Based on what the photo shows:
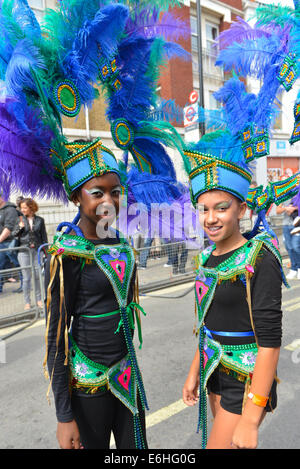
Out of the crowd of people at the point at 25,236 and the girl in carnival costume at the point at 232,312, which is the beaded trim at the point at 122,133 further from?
the crowd of people at the point at 25,236

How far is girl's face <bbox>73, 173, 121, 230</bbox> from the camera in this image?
55.7 inches

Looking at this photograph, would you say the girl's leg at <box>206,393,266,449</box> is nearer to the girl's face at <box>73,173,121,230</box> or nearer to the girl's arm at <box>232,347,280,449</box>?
the girl's arm at <box>232,347,280,449</box>

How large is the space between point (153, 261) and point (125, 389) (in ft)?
16.1

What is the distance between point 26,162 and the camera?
4.81 ft

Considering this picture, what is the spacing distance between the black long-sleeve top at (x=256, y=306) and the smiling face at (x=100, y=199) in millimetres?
568

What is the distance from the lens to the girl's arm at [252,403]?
48.8 inches

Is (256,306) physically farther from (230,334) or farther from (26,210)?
(26,210)

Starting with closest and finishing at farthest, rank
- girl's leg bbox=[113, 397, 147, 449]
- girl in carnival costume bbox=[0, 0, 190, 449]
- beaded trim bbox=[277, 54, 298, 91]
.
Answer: girl in carnival costume bbox=[0, 0, 190, 449]
girl's leg bbox=[113, 397, 147, 449]
beaded trim bbox=[277, 54, 298, 91]

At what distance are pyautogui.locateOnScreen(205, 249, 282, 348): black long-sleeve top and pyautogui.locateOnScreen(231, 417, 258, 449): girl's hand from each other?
1.02 feet

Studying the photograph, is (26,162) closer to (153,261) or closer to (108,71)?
(108,71)

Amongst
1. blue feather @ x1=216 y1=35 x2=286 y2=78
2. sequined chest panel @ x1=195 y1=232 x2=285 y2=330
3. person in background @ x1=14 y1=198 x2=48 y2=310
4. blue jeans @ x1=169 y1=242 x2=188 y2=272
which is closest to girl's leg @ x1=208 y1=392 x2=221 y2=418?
sequined chest panel @ x1=195 y1=232 x2=285 y2=330

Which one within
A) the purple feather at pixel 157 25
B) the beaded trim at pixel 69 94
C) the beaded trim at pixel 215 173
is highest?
the purple feather at pixel 157 25
